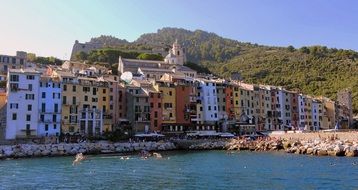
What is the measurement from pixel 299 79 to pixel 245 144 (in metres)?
61.2

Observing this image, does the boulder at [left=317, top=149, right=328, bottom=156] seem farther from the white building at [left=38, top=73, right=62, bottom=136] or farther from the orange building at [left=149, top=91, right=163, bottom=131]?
the white building at [left=38, top=73, right=62, bottom=136]

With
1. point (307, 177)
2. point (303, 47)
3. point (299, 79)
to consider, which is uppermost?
point (303, 47)

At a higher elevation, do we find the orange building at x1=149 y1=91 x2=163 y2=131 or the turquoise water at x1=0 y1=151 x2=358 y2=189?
the orange building at x1=149 y1=91 x2=163 y2=131

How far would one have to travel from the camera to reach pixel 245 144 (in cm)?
7006

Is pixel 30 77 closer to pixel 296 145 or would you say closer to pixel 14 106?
pixel 14 106

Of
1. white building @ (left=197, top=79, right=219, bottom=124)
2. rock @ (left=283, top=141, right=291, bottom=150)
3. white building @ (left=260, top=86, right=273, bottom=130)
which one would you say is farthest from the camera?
white building @ (left=260, top=86, right=273, bottom=130)

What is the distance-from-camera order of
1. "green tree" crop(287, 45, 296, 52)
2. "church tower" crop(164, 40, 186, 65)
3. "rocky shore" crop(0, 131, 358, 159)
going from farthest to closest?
"green tree" crop(287, 45, 296, 52) → "church tower" crop(164, 40, 186, 65) → "rocky shore" crop(0, 131, 358, 159)

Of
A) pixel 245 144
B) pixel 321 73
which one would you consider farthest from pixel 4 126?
pixel 321 73

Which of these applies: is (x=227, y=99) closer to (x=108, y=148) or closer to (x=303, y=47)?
(x=108, y=148)

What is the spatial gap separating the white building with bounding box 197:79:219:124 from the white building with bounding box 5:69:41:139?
2928 cm

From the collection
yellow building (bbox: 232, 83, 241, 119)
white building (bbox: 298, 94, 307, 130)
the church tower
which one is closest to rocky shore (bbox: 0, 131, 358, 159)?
yellow building (bbox: 232, 83, 241, 119)

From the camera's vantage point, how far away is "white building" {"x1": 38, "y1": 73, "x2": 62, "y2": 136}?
65.8 meters

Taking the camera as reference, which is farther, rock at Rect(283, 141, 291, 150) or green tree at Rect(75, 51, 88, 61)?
green tree at Rect(75, 51, 88, 61)

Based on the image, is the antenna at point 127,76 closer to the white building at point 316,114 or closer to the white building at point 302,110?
the white building at point 302,110
